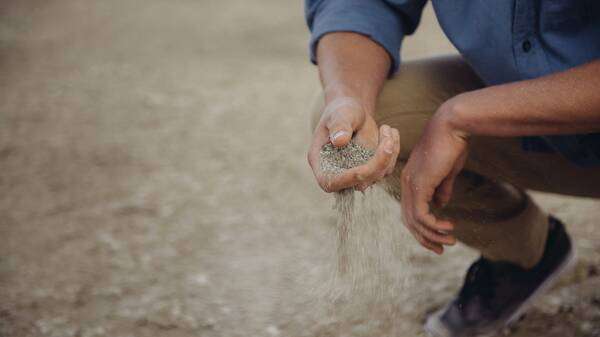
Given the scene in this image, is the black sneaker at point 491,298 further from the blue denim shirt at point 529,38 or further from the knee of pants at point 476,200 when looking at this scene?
the blue denim shirt at point 529,38

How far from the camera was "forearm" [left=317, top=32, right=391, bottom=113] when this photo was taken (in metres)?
1.60

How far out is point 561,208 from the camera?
2.65 metres

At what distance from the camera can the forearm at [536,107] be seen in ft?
4.15

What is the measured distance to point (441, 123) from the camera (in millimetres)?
1422

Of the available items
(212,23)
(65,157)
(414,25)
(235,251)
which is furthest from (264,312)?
(212,23)

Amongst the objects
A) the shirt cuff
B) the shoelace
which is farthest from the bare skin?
the shoelace

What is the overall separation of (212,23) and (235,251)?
167 inches

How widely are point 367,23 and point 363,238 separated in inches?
23.2

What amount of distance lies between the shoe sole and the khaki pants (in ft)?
0.40

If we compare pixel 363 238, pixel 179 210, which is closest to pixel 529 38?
pixel 363 238

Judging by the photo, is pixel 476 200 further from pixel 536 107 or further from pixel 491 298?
pixel 536 107

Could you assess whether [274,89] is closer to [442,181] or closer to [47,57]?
[47,57]

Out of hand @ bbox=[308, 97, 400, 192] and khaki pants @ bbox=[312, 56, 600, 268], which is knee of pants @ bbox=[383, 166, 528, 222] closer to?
khaki pants @ bbox=[312, 56, 600, 268]

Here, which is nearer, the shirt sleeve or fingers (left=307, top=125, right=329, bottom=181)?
fingers (left=307, top=125, right=329, bottom=181)
